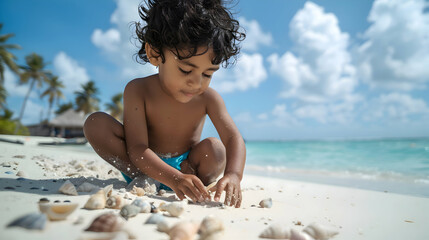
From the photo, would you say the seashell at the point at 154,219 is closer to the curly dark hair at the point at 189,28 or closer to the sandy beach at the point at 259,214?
the sandy beach at the point at 259,214

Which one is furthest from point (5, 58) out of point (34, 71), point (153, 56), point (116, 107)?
point (153, 56)

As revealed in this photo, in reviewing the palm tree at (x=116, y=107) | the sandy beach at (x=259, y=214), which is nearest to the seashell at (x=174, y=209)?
the sandy beach at (x=259, y=214)

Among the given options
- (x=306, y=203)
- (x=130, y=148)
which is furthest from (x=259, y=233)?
(x=130, y=148)

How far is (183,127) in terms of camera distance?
257 cm

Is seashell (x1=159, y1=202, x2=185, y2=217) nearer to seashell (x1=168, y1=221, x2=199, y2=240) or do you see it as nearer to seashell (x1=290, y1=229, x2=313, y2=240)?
seashell (x1=168, y1=221, x2=199, y2=240)

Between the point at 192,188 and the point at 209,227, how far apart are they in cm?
64

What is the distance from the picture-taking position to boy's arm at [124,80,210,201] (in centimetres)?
184

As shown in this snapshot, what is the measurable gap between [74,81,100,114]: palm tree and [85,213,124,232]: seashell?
148 feet

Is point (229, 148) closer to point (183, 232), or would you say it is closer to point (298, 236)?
point (298, 236)

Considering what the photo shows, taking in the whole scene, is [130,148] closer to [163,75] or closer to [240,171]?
[163,75]

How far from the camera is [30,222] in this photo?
1.02 meters

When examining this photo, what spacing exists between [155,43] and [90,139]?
1001mm

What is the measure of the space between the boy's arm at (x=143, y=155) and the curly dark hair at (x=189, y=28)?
43 centimetres

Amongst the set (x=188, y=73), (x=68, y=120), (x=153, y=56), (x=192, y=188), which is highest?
(x=68, y=120)
